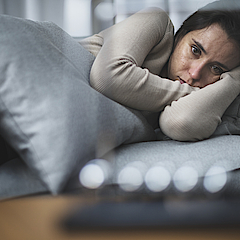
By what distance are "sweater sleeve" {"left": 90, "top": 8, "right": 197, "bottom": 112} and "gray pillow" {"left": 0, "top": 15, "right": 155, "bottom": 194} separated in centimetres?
8

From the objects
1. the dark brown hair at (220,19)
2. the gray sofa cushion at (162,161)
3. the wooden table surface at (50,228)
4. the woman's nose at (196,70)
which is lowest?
the wooden table surface at (50,228)

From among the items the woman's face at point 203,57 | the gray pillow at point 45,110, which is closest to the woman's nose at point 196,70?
the woman's face at point 203,57

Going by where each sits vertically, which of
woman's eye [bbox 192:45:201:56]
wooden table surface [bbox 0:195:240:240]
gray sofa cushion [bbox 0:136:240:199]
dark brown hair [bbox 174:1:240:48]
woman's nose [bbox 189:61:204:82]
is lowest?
wooden table surface [bbox 0:195:240:240]

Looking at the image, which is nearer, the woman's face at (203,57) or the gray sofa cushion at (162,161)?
the gray sofa cushion at (162,161)

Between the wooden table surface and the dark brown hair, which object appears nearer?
the wooden table surface

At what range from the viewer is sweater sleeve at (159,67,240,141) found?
0.52m

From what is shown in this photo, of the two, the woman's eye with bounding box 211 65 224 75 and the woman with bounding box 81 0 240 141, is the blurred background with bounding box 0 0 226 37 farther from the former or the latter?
the woman's eye with bounding box 211 65 224 75

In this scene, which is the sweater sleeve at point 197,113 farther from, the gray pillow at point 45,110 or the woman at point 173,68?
the gray pillow at point 45,110

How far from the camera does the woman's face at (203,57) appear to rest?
0.53 metres

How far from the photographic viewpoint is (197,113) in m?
0.52

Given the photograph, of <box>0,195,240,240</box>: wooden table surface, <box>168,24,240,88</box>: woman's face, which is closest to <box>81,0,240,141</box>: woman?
<box>168,24,240,88</box>: woman's face

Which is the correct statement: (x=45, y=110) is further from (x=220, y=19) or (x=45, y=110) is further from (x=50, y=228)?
(x=220, y=19)

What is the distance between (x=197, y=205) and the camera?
1.35 ft

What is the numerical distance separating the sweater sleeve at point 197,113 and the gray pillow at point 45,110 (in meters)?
0.18
